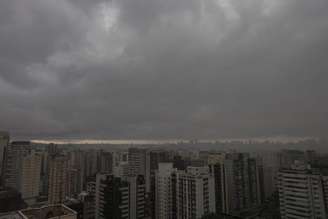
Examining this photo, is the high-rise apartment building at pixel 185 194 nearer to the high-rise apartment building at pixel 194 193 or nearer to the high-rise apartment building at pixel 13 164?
the high-rise apartment building at pixel 194 193

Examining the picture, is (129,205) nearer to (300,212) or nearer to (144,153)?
(300,212)

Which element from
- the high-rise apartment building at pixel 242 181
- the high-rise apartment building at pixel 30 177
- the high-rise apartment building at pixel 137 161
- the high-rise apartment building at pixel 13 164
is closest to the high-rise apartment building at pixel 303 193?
the high-rise apartment building at pixel 242 181

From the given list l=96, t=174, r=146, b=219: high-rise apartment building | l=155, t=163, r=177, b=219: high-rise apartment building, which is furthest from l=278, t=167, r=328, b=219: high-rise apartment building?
l=96, t=174, r=146, b=219: high-rise apartment building

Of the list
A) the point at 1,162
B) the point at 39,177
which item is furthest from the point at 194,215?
the point at 1,162

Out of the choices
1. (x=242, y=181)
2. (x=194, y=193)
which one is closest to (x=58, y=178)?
(x=194, y=193)

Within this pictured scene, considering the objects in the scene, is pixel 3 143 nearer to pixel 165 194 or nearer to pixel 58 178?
pixel 58 178

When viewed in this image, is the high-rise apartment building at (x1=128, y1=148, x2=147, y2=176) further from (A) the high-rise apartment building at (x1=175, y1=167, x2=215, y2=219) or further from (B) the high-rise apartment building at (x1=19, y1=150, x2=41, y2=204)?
(A) the high-rise apartment building at (x1=175, y1=167, x2=215, y2=219)

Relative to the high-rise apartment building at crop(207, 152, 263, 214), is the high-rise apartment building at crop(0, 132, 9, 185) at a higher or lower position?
higher
